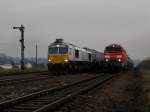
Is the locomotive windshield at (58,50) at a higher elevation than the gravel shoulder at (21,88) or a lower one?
higher

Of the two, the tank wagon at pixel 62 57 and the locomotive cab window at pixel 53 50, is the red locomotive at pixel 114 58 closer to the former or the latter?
the tank wagon at pixel 62 57

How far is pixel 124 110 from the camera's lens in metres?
11.7

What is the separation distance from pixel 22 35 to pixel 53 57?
11.2 meters

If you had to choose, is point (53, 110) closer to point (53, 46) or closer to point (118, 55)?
point (53, 46)

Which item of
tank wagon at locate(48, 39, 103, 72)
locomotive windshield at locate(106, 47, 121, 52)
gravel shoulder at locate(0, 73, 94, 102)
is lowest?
gravel shoulder at locate(0, 73, 94, 102)

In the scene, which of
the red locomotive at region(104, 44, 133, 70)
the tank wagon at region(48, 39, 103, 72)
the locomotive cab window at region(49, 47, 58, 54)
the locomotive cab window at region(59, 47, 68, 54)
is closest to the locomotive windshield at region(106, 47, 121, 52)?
the red locomotive at region(104, 44, 133, 70)

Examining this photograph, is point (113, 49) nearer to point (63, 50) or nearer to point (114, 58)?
point (114, 58)

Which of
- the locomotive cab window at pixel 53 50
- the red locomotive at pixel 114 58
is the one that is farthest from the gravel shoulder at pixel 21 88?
the red locomotive at pixel 114 58

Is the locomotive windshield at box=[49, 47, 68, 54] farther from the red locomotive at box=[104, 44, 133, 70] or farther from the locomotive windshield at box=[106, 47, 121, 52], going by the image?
the locomotive windshield at box=[106, 47, 121, 52]

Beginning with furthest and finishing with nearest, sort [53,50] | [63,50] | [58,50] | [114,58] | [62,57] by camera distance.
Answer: [114,58] → [53,50] → [58,50] → [63,50] → [62,57]

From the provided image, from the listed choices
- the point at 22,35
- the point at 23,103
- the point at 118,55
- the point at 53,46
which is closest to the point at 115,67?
the point at 118,55

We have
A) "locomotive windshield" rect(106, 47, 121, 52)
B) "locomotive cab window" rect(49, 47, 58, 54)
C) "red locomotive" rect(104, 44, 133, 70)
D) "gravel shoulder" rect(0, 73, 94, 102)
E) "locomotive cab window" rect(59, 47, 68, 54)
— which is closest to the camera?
"gravel shoulder" rect(0, 73, 94, 102)

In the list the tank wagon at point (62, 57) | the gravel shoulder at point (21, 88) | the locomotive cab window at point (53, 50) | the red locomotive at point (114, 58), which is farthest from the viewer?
the red locomotive at point (114, 58)

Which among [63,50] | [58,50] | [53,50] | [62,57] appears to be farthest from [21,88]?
[53,50]
